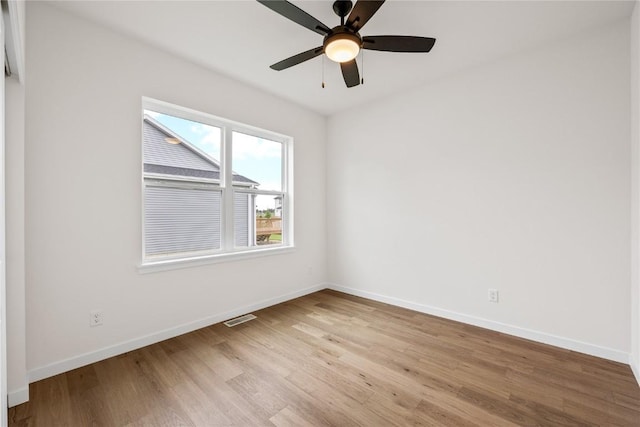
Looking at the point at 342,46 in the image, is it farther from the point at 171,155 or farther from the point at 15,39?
the point at 171,155

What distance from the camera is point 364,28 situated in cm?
237

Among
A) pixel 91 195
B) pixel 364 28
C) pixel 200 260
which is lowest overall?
pixel 200 260

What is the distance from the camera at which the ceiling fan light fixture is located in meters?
1.92

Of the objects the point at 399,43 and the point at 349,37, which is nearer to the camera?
the point at 349,37

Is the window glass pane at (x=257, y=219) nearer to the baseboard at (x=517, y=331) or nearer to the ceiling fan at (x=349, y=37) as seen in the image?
the baseboard at (x=517, y=331)

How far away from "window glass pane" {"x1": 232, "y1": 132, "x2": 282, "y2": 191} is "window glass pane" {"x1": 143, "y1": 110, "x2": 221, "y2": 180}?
0.83ft

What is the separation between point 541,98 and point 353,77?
1.76 metres

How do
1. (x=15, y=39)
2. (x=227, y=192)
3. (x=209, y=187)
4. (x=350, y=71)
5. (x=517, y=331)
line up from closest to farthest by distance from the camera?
(x=15, y=39) → (x=350, y=71) → (x=517, y=331) → (x=209, y=187) → (x=227, y=192)

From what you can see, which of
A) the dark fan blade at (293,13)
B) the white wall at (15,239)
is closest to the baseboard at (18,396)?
the white wall at (15,239)

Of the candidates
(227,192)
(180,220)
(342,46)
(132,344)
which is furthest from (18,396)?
(342,46)

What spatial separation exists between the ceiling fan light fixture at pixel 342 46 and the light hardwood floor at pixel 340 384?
2337 millimetres

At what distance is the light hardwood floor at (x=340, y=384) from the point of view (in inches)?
66.6

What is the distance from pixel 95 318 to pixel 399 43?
3.15 metres

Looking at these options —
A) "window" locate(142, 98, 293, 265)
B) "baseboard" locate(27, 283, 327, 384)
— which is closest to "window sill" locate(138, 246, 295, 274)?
"window" locate(142, 98, 293, 265)
